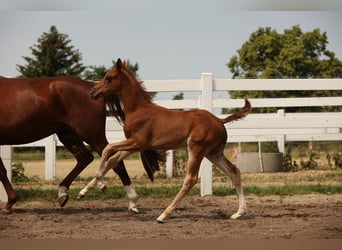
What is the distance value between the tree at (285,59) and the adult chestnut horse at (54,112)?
17170 millimetres

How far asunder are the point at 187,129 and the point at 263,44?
103ft

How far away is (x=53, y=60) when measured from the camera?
3103cm

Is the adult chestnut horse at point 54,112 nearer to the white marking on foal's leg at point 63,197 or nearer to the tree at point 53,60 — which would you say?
the white marking on foal's leg at point 63,197

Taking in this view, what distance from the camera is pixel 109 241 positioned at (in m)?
5.55

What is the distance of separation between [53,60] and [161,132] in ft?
81.5

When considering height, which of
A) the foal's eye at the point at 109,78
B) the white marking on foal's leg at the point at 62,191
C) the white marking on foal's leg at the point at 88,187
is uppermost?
the foal's eye at the point at 109,78

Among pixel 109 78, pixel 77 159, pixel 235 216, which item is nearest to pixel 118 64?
pixel 109 78

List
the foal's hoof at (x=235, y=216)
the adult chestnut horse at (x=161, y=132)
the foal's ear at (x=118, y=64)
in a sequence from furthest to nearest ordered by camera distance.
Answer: the foal's ear at (x=118, y=64) → the foal's hoof at (x=235, y=216) → the adult chestnut horse at (x=161, y=132)

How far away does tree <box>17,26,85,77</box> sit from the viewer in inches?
1188

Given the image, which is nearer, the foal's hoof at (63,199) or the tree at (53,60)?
the foal's hoof at (63,199)

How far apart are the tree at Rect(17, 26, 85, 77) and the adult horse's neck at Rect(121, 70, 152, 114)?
75.1 ft

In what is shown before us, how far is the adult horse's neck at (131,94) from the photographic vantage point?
7.38 metres

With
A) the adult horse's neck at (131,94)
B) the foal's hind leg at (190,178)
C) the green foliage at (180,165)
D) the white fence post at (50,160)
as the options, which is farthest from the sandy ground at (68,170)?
the foal's hind leg at (190,178)

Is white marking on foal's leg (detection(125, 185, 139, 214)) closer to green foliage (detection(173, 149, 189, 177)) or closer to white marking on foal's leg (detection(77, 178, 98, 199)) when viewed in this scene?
white marking on foal's leg (detection(77, 178, 98, 199))
